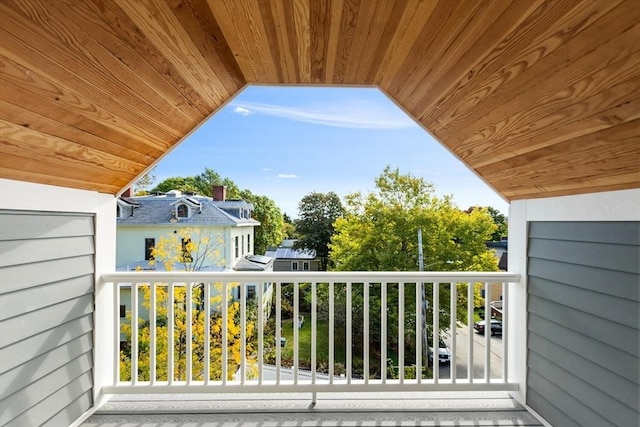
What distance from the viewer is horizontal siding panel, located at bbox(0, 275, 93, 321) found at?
5.70 ft

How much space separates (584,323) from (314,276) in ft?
5.33

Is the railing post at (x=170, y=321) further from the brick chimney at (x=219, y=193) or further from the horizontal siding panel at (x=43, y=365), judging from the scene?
the brick chimney at (x=219, y=193)

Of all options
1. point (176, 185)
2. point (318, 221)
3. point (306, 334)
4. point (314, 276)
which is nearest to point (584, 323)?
point (314, 276)

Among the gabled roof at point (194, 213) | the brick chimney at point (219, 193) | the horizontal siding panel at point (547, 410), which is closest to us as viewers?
the horizontal siding panel at point (547, 410)

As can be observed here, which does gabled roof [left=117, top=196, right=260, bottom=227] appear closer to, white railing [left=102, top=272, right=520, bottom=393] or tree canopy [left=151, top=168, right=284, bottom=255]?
tree canopy [left=151, top=168, right=284, bottom=255]

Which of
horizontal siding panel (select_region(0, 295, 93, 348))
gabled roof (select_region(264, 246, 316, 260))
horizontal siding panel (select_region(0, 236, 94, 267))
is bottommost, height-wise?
horizontal siding panel (select_region(0, 295, 93, 348))

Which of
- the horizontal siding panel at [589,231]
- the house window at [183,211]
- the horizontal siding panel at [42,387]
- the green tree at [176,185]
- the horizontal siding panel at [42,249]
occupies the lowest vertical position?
the horizontal siding panel at [42,387]

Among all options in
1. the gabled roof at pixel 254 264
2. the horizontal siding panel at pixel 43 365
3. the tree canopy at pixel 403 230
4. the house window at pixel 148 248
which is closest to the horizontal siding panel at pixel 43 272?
the horizontal siding panel at pixel 43 365

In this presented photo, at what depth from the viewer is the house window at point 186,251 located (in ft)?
12.6

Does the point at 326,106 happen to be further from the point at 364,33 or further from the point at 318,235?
the point at 364,33

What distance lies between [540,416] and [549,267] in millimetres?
993

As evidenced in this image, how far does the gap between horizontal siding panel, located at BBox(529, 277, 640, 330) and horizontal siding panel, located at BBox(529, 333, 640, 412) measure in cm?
22

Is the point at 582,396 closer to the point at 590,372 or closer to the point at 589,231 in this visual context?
the point at 590,372

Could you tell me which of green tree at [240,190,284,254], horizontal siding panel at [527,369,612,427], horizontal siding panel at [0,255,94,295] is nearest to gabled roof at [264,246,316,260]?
green tree at [240,190,284,254]
